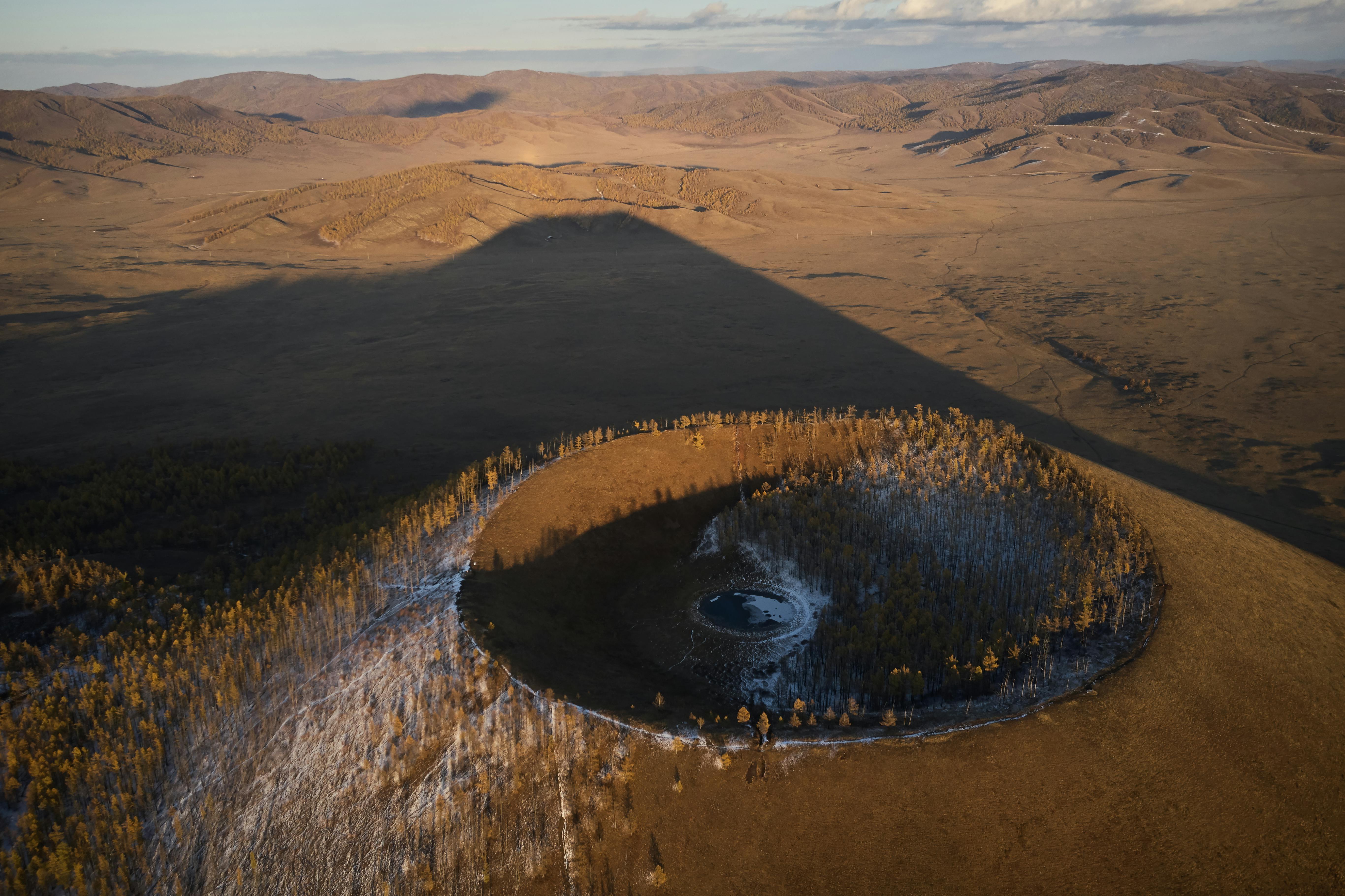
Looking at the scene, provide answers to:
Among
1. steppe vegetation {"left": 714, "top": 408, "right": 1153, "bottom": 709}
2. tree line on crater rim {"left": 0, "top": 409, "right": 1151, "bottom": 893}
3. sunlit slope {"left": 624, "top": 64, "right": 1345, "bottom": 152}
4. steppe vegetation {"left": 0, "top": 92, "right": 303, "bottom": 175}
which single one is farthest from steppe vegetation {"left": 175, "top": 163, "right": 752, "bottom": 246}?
sunlit slope {"left": 624, "top": 64, "right": 1345, "bottom": 152}

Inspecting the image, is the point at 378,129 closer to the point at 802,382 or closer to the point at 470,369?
the point at 470,369

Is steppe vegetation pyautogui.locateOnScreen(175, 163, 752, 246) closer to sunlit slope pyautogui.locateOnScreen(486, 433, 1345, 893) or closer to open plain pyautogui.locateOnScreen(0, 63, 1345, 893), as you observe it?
open plain pyautogui.locateOnScreen(0, 63, 1345, 893)

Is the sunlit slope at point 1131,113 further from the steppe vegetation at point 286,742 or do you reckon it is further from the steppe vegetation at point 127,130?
the steppe vegetation at point 286,742

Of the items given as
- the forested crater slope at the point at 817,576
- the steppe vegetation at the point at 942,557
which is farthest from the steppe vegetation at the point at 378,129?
the steppe vegetation at the point at 942,557

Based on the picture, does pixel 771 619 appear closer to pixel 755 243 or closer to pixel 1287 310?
pixel 1287 310

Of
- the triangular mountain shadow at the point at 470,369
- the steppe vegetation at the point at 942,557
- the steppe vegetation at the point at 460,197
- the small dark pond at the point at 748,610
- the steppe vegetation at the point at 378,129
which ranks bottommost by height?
the triangular mountain shadow at the point at 470,369

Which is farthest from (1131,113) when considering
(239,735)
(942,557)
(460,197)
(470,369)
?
(239,735)

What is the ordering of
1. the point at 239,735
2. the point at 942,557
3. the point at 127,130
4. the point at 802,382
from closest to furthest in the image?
1. the point at 239,735
2. the point at 942,557
3. the point at 802,382
4. the point at 127,130
